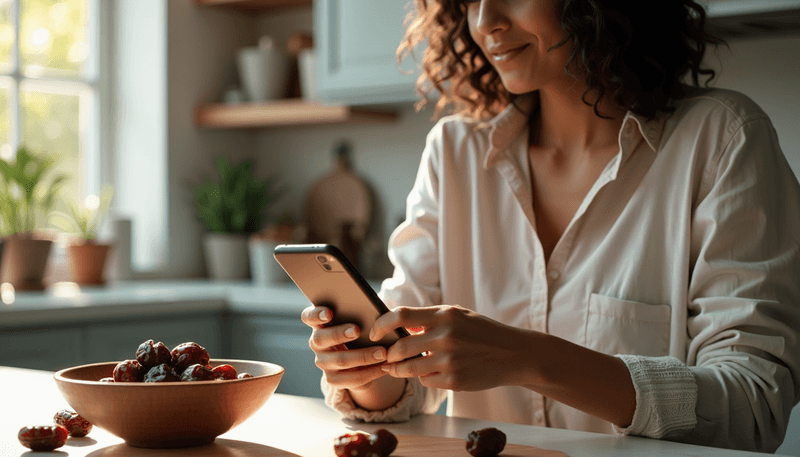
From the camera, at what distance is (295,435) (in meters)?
0.96

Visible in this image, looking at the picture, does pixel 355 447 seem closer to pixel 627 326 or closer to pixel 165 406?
pixel 165 406

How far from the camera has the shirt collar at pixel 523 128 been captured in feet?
4.53

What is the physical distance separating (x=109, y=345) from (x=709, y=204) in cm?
175

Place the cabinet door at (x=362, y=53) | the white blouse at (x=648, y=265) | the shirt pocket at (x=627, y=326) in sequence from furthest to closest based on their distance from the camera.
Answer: the cabinet door at (x=362, y=53) → the shirt pocket at (x=627, y=326) → the white blouse at (x=648, y=265)

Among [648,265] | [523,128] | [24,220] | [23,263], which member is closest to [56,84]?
[24,220]

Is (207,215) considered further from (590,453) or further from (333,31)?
(590,453)

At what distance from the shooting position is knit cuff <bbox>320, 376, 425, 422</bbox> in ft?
3.70

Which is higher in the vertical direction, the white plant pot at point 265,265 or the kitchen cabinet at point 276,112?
the kitchen cabinet at point 276,112

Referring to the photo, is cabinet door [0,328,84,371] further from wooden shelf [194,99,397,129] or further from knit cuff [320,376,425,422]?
knit cuff [320,376,425,422]

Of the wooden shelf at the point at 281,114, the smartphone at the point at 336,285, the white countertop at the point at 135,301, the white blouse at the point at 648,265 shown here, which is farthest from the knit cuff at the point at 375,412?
the wooden shelf at the point at 281,114

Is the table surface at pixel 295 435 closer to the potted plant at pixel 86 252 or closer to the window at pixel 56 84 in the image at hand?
the potted plant at pixel 86 252

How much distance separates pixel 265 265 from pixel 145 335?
63 centimetres

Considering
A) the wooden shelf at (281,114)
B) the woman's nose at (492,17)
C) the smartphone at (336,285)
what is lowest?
the smartphone at (336,285)

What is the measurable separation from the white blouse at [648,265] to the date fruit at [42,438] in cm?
38
